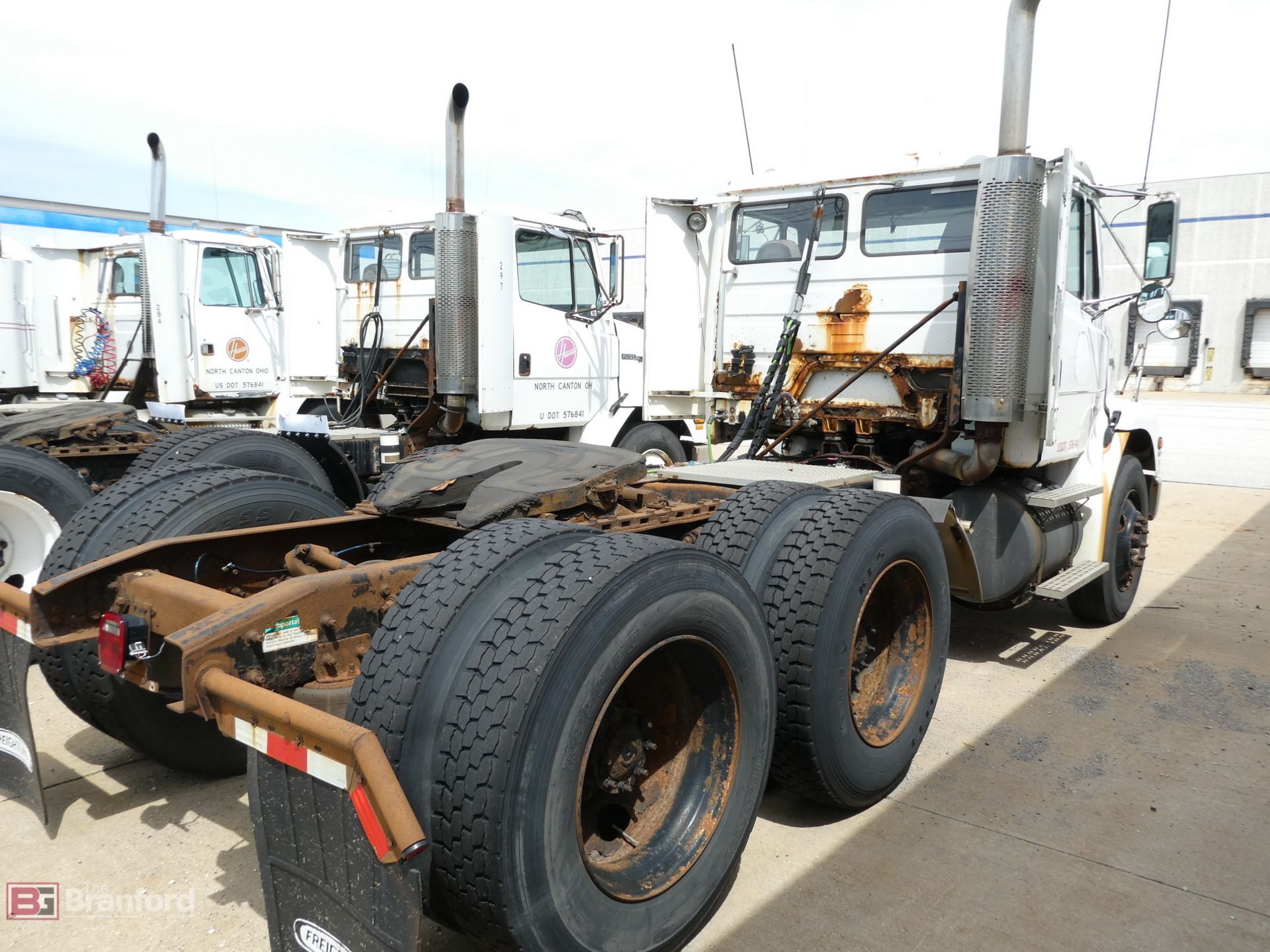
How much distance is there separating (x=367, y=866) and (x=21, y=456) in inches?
197

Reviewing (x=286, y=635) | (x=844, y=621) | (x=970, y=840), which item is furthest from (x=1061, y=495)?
(x=286, y=635)

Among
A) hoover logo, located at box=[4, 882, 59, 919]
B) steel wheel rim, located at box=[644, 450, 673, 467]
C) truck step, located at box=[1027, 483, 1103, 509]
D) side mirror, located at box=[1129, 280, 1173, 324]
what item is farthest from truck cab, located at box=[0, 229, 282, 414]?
side mirror, located at box=[1129, 280, 1173, 324]

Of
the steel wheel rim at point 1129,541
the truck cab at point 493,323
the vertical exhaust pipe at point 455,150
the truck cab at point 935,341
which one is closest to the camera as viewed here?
the truck cab at point 935,341

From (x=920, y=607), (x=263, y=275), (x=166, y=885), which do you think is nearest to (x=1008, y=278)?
(x=920, y=607)

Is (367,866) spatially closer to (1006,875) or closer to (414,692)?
(414,692)

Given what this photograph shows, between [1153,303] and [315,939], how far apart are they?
5.15m

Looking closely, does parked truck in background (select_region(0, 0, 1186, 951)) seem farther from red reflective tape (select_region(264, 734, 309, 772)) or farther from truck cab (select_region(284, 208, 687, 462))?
truck cab (select_region(284, 208, 687, 462))

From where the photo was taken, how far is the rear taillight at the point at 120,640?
2.51 m

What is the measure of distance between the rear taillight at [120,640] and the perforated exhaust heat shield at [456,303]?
193 inches

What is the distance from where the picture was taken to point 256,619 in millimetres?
2432

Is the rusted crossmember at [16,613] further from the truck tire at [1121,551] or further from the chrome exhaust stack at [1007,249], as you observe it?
the truck tire at [1121,551]

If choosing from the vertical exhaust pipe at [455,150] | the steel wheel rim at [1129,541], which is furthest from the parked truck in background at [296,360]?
the steel wheel rim at [1129,541]

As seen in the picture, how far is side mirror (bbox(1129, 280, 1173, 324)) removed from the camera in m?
5.23
